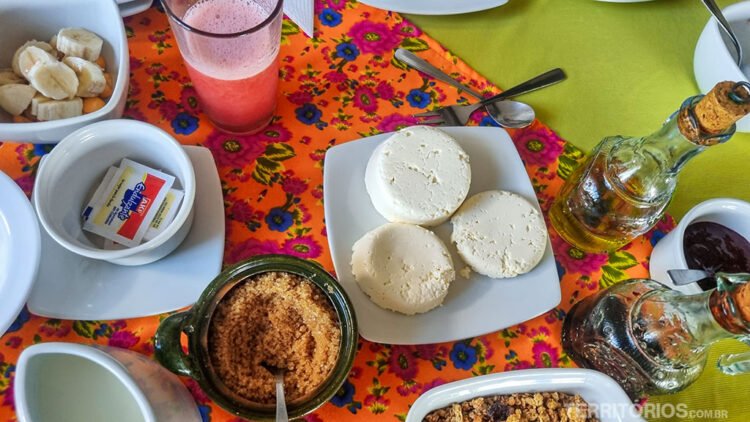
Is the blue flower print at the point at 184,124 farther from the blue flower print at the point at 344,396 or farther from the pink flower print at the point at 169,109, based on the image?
the blue flower print at the point at 344,396

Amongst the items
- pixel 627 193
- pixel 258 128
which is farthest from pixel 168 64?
pixel 627 193

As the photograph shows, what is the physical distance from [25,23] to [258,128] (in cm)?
43

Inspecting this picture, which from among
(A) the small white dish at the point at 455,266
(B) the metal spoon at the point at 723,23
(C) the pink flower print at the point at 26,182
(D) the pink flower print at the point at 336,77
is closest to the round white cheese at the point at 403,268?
(A) the small white dish at the point at 455,266

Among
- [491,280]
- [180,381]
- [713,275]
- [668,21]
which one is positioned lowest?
[180,381]

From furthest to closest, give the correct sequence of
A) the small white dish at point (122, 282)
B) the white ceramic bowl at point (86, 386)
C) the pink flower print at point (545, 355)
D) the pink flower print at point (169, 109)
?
the pink flower print at point (169, 109) → the pink flower print at point (545, 355) → the small white dish at point (122, 282) → the white ceramic bowl at point (86, 386)

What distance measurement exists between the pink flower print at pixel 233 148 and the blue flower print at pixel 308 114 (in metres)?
0.09

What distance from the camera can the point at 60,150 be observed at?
2.96 ft

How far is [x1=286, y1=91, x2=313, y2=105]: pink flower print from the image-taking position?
45.1 inches

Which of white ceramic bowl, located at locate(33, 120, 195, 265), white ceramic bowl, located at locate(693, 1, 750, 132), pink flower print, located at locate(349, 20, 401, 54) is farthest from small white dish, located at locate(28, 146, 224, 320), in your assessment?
white ceramic bowl, located at locate(693, 1, 750, 132)

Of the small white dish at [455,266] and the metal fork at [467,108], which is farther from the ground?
the metal fork at [467,108]

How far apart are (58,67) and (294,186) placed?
0.43m

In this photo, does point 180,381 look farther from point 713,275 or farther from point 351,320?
point 713,275

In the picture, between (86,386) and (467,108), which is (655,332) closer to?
(467,108)

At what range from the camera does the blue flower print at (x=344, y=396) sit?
36.7 inches
